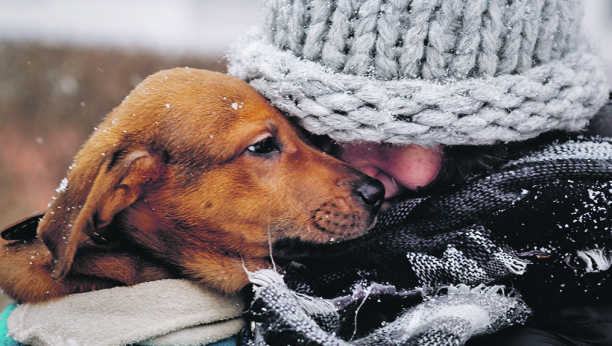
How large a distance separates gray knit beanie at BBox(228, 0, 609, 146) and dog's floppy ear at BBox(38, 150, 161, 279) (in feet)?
2.37

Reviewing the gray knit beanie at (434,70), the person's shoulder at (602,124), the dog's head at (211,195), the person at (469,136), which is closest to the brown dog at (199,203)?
the dog's head at (211,195)

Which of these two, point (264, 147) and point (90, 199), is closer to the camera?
point (90, 199)

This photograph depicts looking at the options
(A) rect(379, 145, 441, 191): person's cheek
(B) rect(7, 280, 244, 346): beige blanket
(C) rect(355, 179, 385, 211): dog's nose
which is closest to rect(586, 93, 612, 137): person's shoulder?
(A) rect(379, 145, 441, 191): person's cheek

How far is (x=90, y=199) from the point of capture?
1571 mm

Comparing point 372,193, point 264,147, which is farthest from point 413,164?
point 264,147

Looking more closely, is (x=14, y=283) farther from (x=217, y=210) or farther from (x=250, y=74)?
(x=250, y=74)

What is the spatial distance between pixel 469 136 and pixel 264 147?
2.81ft

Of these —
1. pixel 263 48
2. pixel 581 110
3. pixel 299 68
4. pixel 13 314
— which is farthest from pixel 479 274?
pixel 13 314

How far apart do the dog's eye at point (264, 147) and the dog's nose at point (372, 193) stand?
0.42m

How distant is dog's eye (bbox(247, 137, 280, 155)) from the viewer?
1839 mm

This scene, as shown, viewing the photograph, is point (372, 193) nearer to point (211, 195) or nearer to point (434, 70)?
point (434, 70)

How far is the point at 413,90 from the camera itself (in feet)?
Result: 5.08

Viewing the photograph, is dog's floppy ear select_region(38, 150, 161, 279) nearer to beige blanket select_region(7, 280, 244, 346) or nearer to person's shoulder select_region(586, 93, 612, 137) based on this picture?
Result: beige blanket select_region(7, 280, 244, 346)

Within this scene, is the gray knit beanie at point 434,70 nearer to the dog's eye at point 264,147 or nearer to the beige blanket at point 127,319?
the dog's eye at point 264,147
